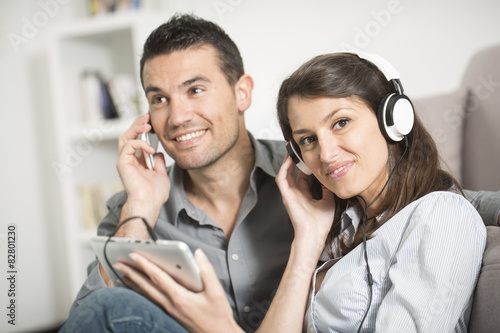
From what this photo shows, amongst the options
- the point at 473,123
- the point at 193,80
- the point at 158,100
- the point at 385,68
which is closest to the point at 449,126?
the point at 473,123

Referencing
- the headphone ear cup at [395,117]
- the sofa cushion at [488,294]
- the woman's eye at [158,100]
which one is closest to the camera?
the sofa cushion at [488,294]

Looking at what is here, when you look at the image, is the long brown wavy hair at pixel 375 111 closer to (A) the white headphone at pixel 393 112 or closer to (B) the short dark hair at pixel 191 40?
(A) the white headphone at pixel 393 112

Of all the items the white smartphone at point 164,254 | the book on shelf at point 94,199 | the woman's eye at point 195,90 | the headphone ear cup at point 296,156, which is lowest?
the book on shelf at point 94,199

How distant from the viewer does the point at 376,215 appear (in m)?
1.10

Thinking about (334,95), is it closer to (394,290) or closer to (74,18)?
(394,290)

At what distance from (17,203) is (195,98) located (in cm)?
182

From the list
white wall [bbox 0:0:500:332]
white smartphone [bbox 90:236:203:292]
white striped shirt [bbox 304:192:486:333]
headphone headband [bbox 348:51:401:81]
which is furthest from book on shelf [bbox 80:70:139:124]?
white striped shirt [bbox 304:192:486:333]

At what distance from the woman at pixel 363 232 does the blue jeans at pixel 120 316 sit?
5 cm

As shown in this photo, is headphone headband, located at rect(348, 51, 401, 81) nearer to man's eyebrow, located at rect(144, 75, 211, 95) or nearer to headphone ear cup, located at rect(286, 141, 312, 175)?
headphone ear cup, located at rect(286, 141, 312, 175)

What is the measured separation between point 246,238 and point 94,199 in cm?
134

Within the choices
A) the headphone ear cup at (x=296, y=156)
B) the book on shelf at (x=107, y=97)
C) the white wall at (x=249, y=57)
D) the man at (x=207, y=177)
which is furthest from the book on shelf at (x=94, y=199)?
the headphone ear cup at (x=296, y=156)

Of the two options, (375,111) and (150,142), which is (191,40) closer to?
(150,142)

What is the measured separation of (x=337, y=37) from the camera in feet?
6.27

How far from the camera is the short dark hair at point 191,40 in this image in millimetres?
1447
